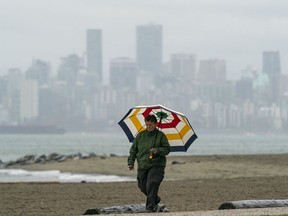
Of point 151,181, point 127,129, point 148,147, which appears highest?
point 127,129

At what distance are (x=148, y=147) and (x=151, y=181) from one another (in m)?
0.56

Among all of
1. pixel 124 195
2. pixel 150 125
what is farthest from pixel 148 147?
pixel 124 195

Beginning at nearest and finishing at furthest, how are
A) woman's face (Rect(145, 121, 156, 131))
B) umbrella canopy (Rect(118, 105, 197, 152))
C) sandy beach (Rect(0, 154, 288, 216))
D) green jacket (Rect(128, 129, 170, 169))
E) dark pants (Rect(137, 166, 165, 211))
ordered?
woman's face (Rect(145, 121, 156, 131)) → green jacket (Rect(128, 129, 170, 169)) → dark pants (Rect(137, 166, 165, 211)) → umbrella canopy (Rect(118, 105, 197, 152)) → sandy beach (Rect(0, 154, 288, 216))

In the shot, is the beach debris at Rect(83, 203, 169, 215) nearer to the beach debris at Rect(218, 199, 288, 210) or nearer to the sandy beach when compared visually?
the sandy beach

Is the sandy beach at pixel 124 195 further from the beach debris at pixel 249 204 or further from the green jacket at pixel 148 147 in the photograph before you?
the green jacket at pixel 148 147

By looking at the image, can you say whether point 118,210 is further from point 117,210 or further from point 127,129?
point 127,129

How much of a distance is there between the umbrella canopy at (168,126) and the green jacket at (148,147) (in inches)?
27.5

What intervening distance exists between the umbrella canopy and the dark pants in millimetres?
817

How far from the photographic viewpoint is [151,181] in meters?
17.2

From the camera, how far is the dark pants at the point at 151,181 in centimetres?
1725

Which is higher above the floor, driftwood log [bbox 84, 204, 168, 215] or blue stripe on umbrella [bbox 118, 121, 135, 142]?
blue stripe on umbrella [bbox 118, 121, 135, 142]

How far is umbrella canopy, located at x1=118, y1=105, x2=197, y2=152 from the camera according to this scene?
59.0 ft

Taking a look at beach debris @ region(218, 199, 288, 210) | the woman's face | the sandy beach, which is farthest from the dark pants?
beach debris @ region(218, 199, 288, 210)

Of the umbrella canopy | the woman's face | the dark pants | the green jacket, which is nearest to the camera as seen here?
the woman's face
